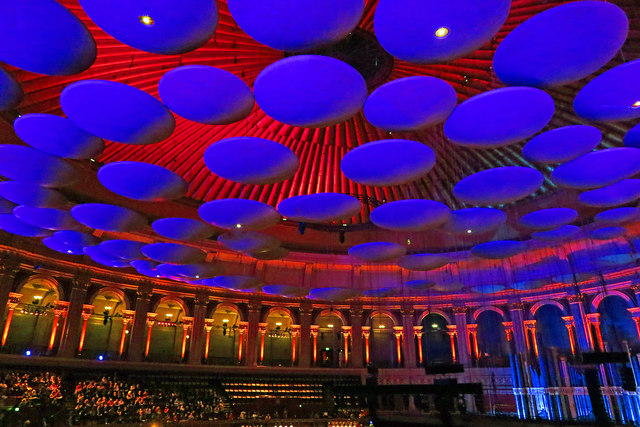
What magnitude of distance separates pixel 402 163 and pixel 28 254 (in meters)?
17.1

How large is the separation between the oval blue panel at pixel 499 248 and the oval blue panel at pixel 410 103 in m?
6.92

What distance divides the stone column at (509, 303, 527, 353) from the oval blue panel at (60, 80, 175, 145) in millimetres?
21191

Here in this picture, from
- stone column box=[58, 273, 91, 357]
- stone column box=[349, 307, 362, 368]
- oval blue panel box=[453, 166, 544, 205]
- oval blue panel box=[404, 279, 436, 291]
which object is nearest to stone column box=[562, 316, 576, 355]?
oval blue panel box=[404, 279, 436, 291]

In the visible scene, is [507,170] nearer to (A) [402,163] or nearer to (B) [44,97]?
(A) [402,163]

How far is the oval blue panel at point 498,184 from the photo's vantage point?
858 centimetres

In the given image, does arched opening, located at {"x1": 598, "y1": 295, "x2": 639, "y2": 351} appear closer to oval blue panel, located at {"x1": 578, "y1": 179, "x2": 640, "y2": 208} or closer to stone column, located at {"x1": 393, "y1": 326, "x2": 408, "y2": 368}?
stone column, located at {"x1": 393, "y1": 326, "x2": 408, "y2": 368}

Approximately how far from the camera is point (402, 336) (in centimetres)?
2434

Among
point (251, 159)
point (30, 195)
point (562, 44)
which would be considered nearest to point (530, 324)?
point (562, 44)

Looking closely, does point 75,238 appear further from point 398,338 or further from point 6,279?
point 398,338

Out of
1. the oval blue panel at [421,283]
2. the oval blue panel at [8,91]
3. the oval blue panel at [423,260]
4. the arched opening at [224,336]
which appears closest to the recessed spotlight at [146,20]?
the oval blue panel at [8,91]

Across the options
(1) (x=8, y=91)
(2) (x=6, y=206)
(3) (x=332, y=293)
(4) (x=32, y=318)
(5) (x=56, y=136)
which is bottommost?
(4) (x=32, y=318)

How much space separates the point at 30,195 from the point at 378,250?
31.6 ft

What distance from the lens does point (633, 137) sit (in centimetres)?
832

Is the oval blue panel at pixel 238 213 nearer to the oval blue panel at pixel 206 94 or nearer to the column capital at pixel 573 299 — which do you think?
the oval blue panel at pixel 206 94
